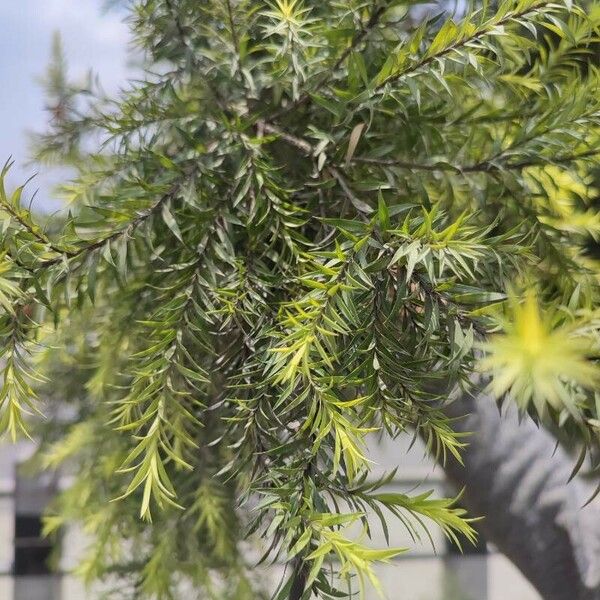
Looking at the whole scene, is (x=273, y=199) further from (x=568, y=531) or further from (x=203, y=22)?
→ (x=568, y=531)

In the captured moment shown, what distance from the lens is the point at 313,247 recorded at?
0.50 metres

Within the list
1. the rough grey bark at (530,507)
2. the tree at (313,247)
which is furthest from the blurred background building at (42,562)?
the tree at (313,247)

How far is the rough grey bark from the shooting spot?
0.76 metres

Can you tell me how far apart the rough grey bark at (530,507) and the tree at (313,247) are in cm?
22

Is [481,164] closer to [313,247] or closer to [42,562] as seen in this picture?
[313,247]

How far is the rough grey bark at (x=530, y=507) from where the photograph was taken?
76 centimetres

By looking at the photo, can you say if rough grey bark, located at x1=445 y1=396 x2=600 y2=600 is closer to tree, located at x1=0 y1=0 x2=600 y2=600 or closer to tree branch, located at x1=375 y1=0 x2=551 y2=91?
tree, located at x1=0 y1=0 x2=600 y2=600

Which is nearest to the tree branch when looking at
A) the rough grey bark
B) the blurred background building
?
the rough grey bark

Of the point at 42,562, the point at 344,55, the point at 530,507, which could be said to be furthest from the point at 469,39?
the point at 42,562

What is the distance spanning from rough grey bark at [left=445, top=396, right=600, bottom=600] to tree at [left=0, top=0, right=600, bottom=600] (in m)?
0.22

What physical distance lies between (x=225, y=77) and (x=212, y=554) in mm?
558

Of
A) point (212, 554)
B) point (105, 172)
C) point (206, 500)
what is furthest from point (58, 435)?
point (105, 172)

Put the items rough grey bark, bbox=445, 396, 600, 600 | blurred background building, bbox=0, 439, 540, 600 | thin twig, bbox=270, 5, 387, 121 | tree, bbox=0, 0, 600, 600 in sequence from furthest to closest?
blurred background building, bbox=0, 439, 540, 600 < rough grey bark, bbox=445, 396, 600, 600 < thin twig, bbox=270, 5, 387, 121 < tree, bbox=0, 0, 600, 600

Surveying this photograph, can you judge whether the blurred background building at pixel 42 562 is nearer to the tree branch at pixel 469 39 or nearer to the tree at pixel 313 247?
the tree at pixel 313 247
